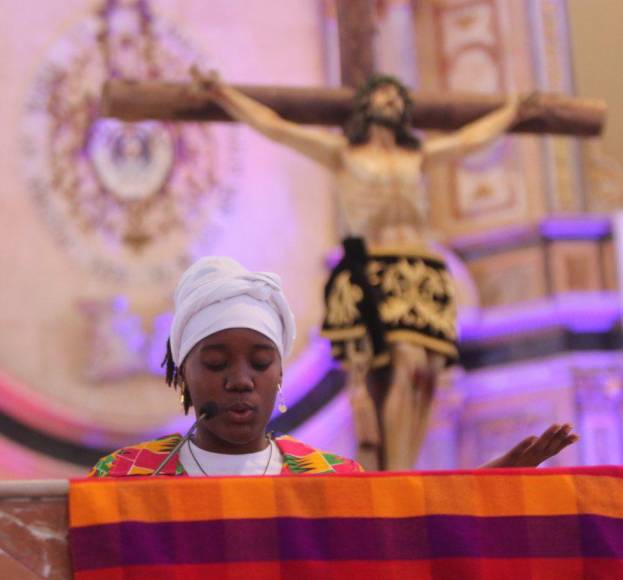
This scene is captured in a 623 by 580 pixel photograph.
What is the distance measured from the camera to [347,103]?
17.6 ft

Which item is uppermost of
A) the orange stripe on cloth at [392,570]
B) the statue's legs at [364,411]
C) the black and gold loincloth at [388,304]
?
the black and gold loincloth at [388,304]

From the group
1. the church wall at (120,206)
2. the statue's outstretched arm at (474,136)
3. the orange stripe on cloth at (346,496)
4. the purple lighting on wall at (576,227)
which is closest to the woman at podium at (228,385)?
the orange stripe on cloth at (346,496)

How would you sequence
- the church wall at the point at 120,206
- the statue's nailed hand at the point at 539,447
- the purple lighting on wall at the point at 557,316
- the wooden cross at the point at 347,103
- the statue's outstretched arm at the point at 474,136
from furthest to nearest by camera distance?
the church wall at the point at 120,206
the purple lighting on wall at the point at 557,316
the statue's outstretched arm at the point at 474,136
the wooden cross at the point at 347,103
the statue's nailed hand at the point at 539,447

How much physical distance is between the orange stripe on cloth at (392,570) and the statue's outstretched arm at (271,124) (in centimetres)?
356

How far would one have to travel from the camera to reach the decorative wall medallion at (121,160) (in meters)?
7.30

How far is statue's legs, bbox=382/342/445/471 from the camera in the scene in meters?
5.05

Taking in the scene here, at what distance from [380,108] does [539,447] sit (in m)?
3.39

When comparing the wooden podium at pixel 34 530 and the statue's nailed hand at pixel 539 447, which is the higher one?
the statue's nailed hand at pixel 539 447

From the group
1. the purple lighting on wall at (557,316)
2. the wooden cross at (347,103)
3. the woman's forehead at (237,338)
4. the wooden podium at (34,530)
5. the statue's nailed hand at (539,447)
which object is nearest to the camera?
the wooden podium at (34,530)

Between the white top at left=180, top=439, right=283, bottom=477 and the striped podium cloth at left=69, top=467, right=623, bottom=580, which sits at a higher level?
the white top at left=180, top=439, right=283, bottom=477

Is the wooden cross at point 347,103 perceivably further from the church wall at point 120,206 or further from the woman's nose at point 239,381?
the woman's nose at point 239,381

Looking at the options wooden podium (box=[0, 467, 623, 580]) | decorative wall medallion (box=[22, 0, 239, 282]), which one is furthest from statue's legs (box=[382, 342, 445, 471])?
wooden podium (box=[0, 467, 623, 580])

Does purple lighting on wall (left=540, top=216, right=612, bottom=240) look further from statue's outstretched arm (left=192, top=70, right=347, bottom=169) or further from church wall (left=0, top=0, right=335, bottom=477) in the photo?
statue's outstretched arm (left=192, top=70, right=347, bottom=169)

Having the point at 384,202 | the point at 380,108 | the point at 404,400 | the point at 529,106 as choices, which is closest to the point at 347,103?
the point at 380,108
